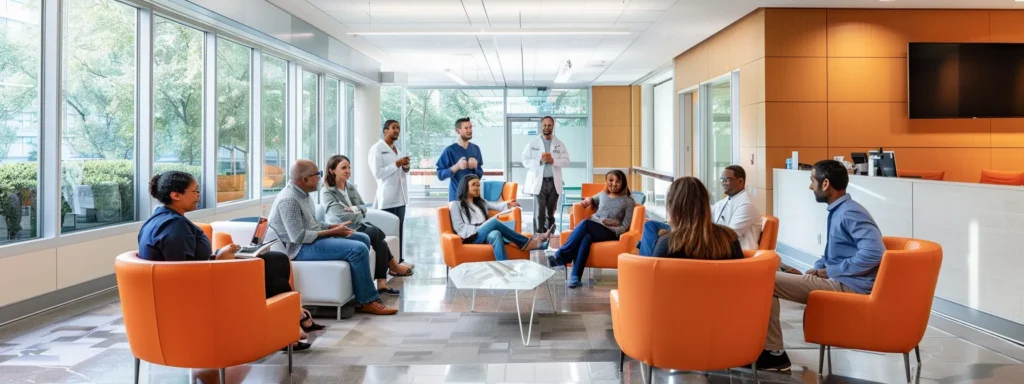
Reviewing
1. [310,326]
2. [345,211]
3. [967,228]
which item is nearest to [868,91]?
[967,228]

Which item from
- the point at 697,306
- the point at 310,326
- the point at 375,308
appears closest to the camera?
the point at 697,306

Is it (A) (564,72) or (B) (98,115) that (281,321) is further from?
(A) (564,72)

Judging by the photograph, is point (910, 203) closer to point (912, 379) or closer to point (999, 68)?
point (912, 379)

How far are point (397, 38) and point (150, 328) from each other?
7586mm

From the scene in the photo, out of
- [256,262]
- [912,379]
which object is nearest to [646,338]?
[912,379]

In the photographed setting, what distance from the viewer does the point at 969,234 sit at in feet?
15.5

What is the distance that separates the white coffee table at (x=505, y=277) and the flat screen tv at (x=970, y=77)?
552 centimetres

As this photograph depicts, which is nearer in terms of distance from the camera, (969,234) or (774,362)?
(774,362)

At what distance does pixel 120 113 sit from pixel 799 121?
726 cm

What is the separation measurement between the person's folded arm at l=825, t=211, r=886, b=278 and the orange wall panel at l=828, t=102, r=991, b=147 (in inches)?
193

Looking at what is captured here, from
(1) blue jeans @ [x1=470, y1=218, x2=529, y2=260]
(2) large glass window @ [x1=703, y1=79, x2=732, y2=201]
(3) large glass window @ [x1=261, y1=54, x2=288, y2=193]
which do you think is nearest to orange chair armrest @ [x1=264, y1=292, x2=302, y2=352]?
(1) blue jeans @ [x1=470, y1=218, x2=529, y2=260]

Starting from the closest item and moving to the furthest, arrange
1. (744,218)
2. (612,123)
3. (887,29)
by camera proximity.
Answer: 1. (744,218)
2. (887,29)
3. (612,123)

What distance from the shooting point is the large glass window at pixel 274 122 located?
9250mm

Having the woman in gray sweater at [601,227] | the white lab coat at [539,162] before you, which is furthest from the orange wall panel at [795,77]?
the woman in gray sweater at [601,227]
